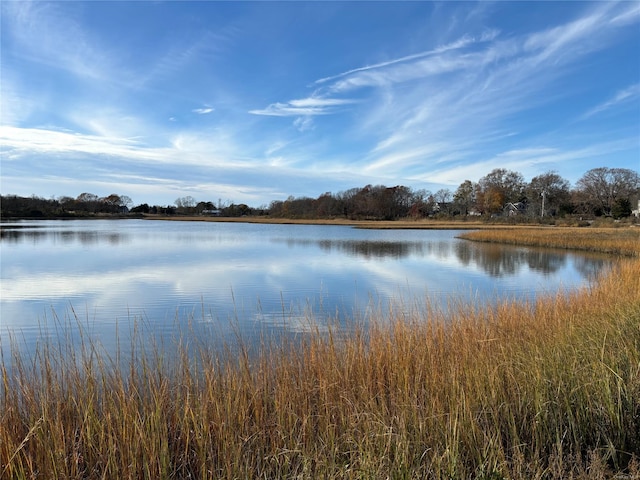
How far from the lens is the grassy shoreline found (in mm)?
2600

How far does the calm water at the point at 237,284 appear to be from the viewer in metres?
7.54

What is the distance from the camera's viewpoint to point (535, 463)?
246 cm

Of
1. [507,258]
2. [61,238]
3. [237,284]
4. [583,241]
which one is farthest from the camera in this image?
[61,238]

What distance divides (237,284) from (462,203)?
245 ft

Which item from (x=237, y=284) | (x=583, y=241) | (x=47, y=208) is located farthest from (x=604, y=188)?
(x=47, y=208)

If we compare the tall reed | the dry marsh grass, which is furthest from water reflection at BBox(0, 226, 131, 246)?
the dry marsh grass

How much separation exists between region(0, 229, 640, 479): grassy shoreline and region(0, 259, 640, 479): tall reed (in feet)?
0.05

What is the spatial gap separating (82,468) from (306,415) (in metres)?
1.53

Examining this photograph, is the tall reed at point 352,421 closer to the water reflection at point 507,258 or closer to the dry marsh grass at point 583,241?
the water reflection at point 507,258

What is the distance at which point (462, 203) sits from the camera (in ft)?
264

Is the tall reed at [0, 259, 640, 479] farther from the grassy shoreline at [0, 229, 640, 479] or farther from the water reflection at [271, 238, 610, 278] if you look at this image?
the water reflection at [271, 238, 610, 278]

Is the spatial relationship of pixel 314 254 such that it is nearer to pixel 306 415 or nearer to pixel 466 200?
pixel 306 415

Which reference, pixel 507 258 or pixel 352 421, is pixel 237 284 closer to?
pixel 352 421

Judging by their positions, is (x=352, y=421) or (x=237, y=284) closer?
(x=352, y=421)
